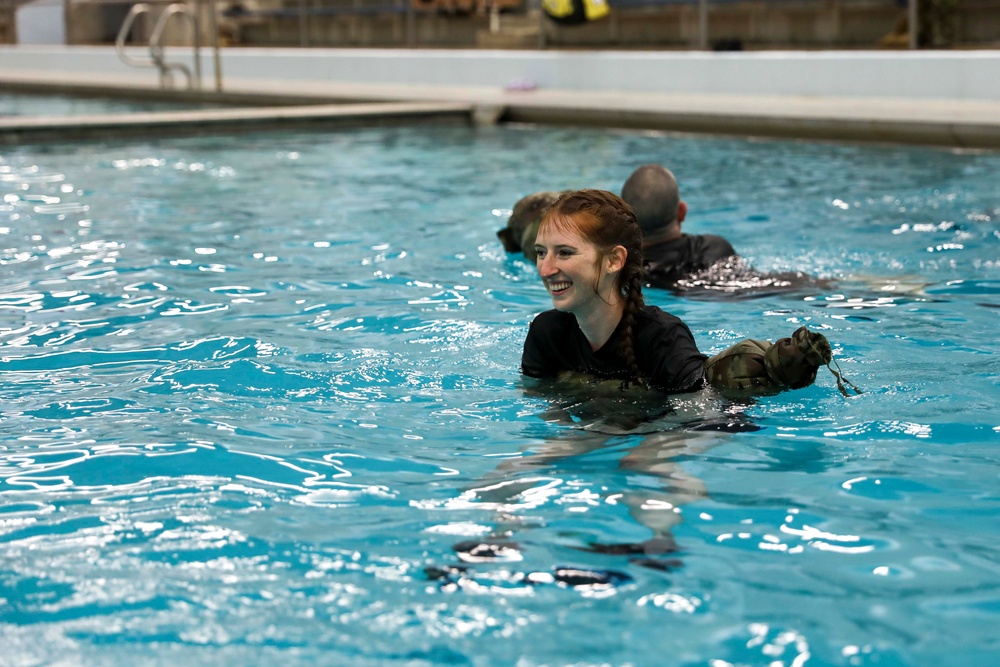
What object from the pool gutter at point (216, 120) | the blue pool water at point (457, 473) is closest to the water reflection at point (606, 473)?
the blue pool water at point (457, 473)

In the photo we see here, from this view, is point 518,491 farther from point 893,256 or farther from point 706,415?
point 893,256

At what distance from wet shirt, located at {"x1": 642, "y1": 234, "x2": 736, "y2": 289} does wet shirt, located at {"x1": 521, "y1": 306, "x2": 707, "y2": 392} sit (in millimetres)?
2068

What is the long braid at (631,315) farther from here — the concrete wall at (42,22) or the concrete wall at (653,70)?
the concrete wall at (42,22)

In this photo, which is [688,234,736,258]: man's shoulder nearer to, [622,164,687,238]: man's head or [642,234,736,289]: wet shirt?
[642,234,736,289]: wet shirt

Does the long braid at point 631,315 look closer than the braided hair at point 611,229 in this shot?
No

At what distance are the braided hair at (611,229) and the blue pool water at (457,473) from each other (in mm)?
320

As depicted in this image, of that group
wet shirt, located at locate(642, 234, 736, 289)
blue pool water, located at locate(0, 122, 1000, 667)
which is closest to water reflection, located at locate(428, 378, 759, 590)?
blue pool water, located at locate(0, 122, 1000, 667)

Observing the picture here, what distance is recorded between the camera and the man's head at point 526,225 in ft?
23.0

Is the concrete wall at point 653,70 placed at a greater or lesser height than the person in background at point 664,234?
greater

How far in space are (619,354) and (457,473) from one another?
698 millimetres

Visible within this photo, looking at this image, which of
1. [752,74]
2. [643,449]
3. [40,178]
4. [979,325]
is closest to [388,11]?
[752,74]

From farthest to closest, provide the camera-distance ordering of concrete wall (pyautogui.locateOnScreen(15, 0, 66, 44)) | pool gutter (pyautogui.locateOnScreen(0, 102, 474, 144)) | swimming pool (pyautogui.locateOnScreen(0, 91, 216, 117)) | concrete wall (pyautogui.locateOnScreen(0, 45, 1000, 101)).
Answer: concrete wall (pyautogui.locateOnScreen(15, 0, 66, 44)), swimming pool (pyautogui.locateOnScreen(0, 91, 216, 117)), pool gutter (pyautogui.locateOnScreen(0, 102, 474, 144)), concrete wall (pyautogui.locateOnScreen(0, 45, 1000, 101))

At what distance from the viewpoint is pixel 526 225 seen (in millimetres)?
7094

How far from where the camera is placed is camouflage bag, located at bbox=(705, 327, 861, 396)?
149 inches
